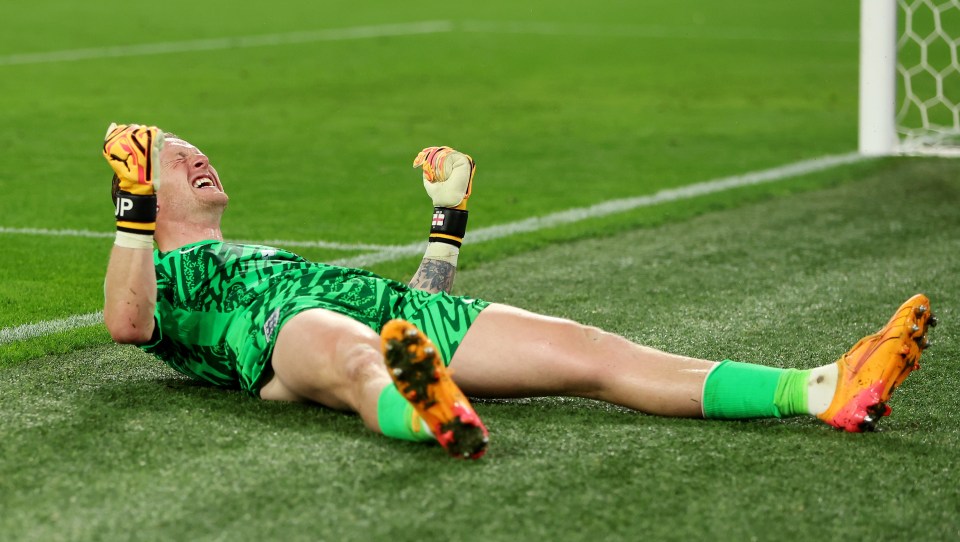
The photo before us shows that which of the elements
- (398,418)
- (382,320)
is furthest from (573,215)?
(398,418)

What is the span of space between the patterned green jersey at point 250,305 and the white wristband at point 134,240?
25 centimetres

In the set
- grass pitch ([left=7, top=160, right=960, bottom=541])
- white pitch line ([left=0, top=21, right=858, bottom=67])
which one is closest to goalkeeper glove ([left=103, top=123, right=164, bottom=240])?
grass pitch ([left=7, top=160, right=960, bottom=541])

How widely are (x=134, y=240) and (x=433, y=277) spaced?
0.94 meters

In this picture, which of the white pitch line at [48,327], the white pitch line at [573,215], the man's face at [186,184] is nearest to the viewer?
the man's face at [186,184]

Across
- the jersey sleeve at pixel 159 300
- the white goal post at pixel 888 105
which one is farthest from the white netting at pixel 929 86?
the jersey sleeve at pixel 159 300

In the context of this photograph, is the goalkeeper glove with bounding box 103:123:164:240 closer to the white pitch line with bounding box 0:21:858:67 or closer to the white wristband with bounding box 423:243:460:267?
the white wristband with bounding box 423:243:460:267

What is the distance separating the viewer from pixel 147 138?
11.5 ft

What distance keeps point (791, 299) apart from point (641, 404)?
5.95 ft

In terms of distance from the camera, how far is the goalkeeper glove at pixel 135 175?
349cm

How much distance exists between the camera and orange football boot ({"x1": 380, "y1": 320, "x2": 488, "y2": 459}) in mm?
2914

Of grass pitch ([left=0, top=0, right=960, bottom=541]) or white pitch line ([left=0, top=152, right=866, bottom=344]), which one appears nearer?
grass pitch ([left=0, top=0, right=960, bottom=541])

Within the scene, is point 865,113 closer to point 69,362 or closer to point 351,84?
point 351,84

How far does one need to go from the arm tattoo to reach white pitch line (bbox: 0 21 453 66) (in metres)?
9.98

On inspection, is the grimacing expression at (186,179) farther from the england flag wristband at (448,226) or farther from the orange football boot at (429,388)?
the orange football boot at (429,388)
